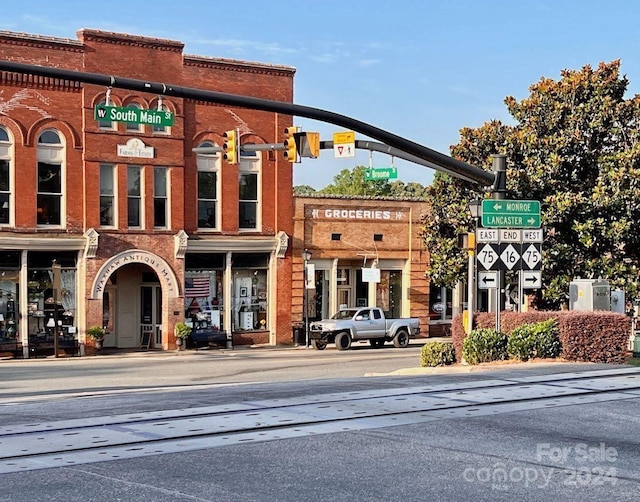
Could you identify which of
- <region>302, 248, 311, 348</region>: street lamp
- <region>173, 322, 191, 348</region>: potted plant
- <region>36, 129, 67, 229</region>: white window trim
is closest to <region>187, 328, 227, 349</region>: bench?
<region>173, 322, 191, 348</region>: potted plant

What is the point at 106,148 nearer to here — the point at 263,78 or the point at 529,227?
the point at 263,78

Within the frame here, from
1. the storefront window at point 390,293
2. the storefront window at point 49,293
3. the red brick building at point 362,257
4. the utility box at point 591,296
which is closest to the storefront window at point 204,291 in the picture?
the red brick building at point 362,257

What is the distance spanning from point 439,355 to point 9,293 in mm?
16781

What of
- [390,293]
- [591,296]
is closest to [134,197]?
[390,293]

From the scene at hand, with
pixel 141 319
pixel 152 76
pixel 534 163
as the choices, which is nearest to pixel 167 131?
pixel 152 76

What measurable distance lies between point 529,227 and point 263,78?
1857cm

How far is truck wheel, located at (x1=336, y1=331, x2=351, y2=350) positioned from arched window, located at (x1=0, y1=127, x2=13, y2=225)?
12.4 metres

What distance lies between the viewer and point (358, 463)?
9539 mm

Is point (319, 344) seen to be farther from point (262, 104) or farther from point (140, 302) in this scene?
point (262, 104)

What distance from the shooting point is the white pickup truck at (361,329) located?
3719 cm

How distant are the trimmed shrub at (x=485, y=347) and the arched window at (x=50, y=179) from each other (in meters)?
17.8

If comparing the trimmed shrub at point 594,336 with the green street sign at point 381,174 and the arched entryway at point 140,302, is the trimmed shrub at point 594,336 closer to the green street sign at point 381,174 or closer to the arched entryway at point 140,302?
the green street sign at point 381,174

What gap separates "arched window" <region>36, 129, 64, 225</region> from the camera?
3412 centimetres

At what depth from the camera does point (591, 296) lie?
24.6 meters
